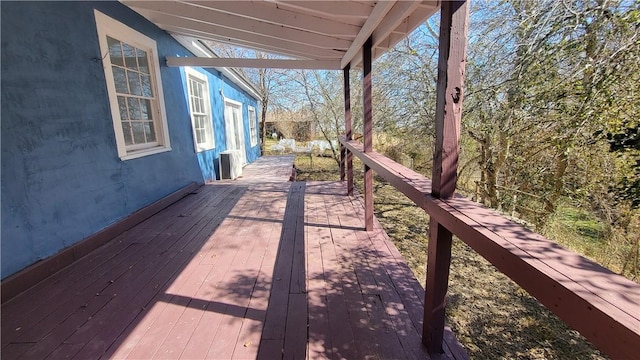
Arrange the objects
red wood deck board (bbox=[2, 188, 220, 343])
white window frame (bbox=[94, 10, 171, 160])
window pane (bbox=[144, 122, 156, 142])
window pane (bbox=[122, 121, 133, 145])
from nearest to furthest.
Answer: red wood deck board (bbox=[2, 188, 220, 343]) → white window frame (bbox=[94, 10, 171, 160]) → window pane (bbox=[122, 121, 133, 145]) → window pane (bbox=[144, 122, 156, 142])

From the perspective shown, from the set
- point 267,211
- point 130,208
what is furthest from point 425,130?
point 130,208

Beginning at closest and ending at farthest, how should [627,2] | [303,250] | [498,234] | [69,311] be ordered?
[498,234] → [69,311] → [303,250] → [627,2]

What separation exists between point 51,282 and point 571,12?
5.72 m

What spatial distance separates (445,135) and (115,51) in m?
3.64

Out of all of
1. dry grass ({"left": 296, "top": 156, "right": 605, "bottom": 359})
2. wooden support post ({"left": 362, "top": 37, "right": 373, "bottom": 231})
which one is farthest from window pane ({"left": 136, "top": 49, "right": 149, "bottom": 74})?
dry grass ({"left": 296, "top": 156, "right": 605, "bottom": 359})

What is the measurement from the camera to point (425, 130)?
6539mm

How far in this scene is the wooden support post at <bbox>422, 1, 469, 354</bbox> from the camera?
1231 mm

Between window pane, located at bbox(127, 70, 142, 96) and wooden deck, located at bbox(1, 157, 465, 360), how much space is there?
1.66m

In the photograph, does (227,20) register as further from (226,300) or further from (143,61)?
(226,300)

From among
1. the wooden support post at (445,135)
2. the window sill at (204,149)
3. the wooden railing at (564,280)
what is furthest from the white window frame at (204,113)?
the wooden railing at (564,280)

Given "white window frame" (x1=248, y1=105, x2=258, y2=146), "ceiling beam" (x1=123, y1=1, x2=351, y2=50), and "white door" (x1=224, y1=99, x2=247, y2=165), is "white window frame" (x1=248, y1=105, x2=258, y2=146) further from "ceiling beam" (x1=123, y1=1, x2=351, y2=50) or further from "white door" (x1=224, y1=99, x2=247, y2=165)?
"ceiling beam" (x1=123, y1=1, x2=351, y2=50)

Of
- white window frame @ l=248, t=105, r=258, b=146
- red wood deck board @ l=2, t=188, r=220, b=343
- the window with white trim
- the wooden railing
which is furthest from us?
the window with white trim

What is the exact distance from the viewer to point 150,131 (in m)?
3.97

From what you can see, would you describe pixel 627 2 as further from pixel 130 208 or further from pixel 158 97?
pixel 130 208
